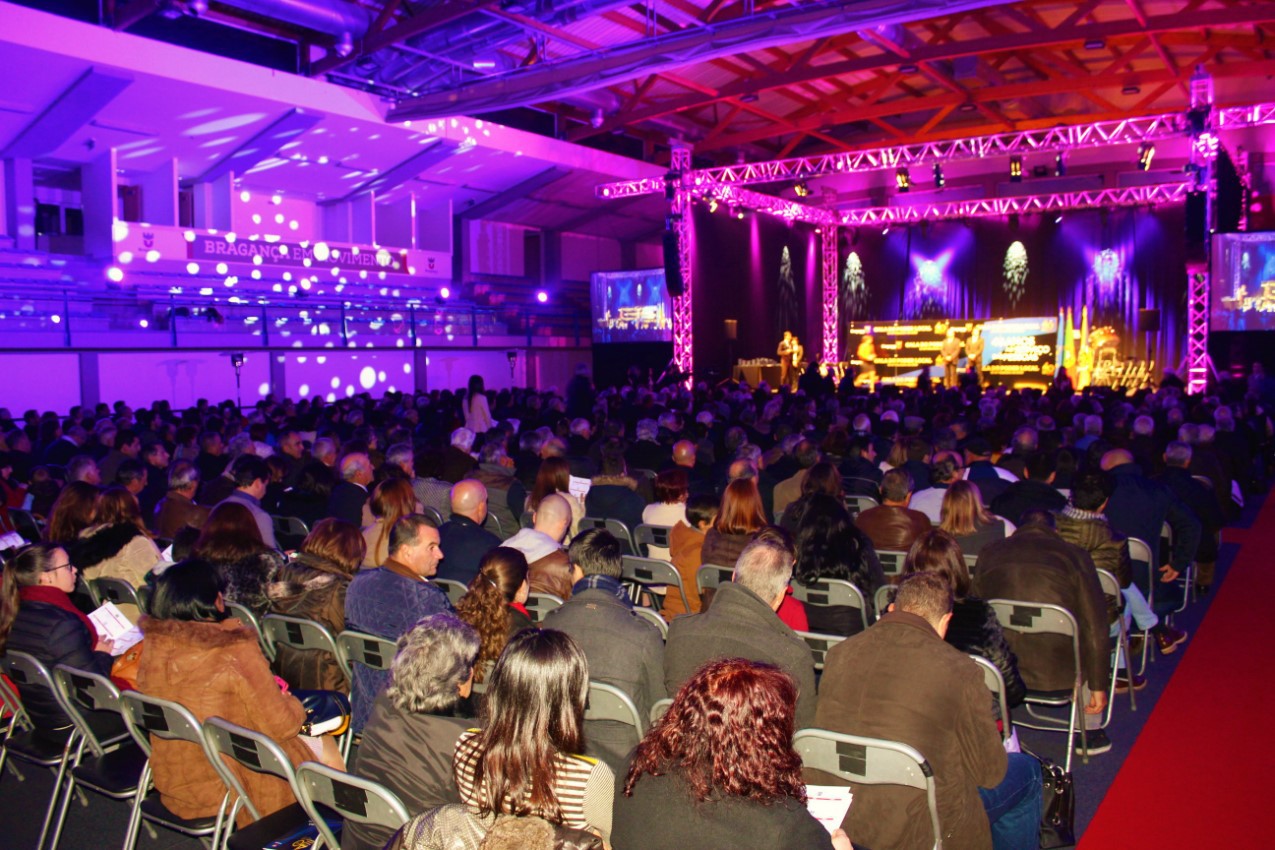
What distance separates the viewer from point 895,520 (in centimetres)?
535

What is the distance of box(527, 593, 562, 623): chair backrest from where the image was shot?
13.7 ft

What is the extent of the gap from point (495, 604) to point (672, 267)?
54.8 feet

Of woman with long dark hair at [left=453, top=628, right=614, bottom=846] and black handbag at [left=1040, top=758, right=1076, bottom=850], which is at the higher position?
woman with long dark hair at [left=453, top=628, right=614, bottom=846]

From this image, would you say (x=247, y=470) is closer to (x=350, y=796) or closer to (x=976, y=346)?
(x=350, y=796)

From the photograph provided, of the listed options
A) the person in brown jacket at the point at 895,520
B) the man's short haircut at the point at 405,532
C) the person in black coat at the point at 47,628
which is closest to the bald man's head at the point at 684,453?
the person in brown jacket at the point at 895,520

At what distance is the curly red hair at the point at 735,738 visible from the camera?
1.82 metres

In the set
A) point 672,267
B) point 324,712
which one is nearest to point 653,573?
point 324,712

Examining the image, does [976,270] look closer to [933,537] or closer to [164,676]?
[933,537]

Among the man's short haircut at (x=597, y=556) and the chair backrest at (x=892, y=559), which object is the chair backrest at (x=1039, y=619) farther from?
the man's short haircut at (x=597, y=556)

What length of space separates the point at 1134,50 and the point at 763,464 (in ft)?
45.4

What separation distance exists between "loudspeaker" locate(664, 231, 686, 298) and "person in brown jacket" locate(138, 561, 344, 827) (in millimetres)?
16727

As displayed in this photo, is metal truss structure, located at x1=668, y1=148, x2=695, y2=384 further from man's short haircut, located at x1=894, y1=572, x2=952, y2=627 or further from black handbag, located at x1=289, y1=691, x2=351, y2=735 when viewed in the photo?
man's short haircut, located at x1=894, y1=572, x2=952, y2=627

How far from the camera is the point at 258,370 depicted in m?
18.8

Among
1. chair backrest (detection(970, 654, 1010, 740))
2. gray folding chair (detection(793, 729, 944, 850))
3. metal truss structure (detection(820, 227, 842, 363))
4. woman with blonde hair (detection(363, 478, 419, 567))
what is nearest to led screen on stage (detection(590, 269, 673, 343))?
metal truss structure (detection(820, 227, 842, 363))
